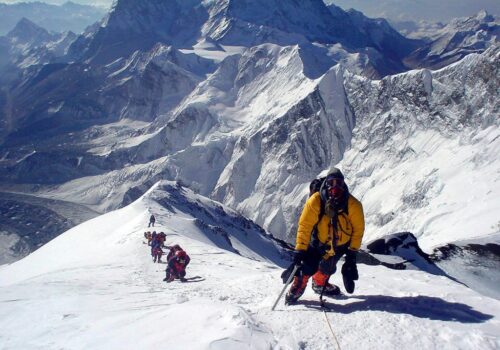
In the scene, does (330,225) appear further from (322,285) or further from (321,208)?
(322,285)

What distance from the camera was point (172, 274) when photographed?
25078mm

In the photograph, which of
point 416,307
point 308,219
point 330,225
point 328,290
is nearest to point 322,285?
point 328,290

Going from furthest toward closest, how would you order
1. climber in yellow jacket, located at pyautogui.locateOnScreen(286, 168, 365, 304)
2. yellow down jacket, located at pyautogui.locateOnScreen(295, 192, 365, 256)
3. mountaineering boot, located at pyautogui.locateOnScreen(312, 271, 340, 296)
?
mountaineering boot, located at pyautogui.locateOnScreen(312, 271, 340, 296) < yellow down jacket, located at pyautogui.locateOnScreen(295, 192, 365, 256) < climber in yellow jacket, located at pyautogui.locateOnScreen(286, 168, 365, 304)

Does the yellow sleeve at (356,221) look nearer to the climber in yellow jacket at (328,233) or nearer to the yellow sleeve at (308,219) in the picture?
the climber in yellow jacket at (328,233)

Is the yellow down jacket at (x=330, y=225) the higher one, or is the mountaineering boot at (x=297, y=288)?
the yellow down jacket at (x=330, y=225)

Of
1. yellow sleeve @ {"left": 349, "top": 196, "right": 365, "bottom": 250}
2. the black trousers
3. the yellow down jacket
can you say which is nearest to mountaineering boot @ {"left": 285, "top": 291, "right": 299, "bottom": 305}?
the black trousers

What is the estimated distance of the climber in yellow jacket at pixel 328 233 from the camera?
41.7 ft

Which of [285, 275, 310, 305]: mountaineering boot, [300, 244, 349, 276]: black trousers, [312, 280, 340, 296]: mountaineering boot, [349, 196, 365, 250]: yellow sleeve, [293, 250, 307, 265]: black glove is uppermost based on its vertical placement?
[349, 196, 365, 250]: yellow sleeve

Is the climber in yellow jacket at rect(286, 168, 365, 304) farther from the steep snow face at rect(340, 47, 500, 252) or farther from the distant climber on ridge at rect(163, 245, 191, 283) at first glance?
the steep snow face at rect(340, 47, 500, 252)

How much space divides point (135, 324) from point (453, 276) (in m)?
24.6

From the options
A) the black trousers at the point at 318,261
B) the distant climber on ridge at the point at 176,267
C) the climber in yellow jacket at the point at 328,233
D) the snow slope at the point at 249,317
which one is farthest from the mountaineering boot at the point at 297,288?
the distant climber on ridge at the point at 176,267

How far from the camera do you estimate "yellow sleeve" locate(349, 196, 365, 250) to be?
12883mm

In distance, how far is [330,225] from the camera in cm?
1314

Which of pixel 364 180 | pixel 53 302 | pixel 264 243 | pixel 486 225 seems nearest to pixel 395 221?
pixel 364 180
